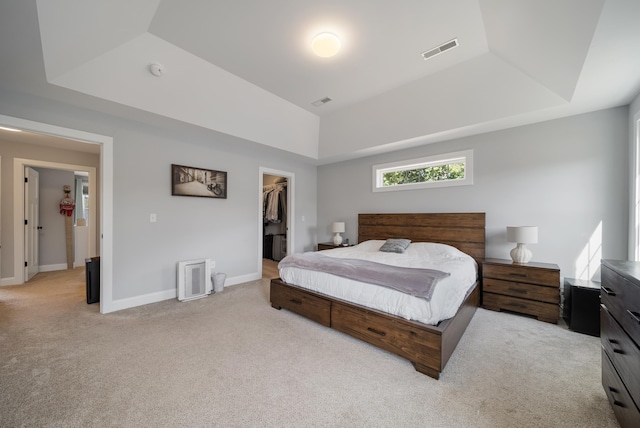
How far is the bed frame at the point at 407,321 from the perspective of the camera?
1.89 m

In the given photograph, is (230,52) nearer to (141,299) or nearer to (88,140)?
(88,140)

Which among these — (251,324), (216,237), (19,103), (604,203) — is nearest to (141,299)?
(216,237)

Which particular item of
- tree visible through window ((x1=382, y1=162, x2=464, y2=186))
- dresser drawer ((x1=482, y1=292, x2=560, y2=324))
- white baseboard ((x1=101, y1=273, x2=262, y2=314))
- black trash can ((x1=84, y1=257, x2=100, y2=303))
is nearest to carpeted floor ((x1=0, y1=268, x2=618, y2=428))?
dresser drawer ((x1=482, y1=292, x2=560, y2=324))

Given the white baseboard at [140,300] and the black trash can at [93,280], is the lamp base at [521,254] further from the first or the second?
the black trash can at [93,280]

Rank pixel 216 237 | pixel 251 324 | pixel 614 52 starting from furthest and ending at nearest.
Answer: pixel 216 237
pixel 251 324
pixel 614 52

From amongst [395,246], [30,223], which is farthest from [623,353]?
[30,223]

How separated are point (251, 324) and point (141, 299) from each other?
5.79 feet

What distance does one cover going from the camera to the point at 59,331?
2.49 m

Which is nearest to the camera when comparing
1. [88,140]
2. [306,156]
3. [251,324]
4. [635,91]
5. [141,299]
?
[635,91]

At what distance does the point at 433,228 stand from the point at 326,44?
305cm

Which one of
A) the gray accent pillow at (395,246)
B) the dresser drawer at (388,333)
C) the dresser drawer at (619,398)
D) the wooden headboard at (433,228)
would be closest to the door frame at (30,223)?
the dresser drawer at (388,333)

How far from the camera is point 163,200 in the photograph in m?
3.55

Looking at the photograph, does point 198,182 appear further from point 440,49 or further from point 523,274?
point 523,274

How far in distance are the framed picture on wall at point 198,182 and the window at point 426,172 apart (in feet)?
9.38
